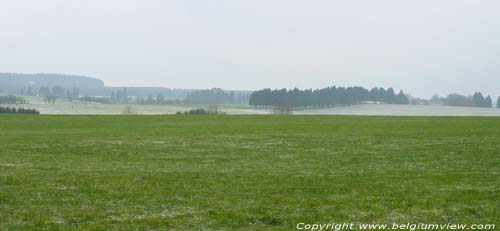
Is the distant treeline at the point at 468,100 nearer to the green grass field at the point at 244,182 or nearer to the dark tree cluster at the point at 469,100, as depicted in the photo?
the dark tree cluster at the point at 469,100

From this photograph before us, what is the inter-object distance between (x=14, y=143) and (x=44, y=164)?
1214cm

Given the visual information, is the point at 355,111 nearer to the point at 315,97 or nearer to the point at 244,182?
the point at 315,97

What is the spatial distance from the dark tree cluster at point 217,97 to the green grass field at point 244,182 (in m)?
148

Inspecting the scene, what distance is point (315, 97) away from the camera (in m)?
154

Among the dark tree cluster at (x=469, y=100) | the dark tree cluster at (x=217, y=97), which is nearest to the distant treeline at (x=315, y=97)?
the dark tree cluster at (x=469, y=100)

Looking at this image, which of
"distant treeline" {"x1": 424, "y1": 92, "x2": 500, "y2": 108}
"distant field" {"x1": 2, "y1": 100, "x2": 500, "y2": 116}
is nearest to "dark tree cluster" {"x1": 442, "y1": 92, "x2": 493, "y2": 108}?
"distant treeline" {"x1": 424, "y1": 92, "x2": 500, "y2": 108}

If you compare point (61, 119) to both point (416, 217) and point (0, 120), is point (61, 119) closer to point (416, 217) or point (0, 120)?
point (0, 120)

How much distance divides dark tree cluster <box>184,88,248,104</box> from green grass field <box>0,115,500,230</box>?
147849 millimetres

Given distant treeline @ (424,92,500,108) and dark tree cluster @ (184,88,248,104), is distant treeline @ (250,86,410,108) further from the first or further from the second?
dark tree cluster @ (184,88,248,104)

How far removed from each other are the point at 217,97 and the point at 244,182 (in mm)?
177918

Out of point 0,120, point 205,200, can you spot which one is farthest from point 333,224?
point 0,120

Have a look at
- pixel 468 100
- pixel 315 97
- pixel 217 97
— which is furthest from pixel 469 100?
pixel 217 97

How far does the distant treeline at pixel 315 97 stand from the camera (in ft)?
482

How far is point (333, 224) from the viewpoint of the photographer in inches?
497
